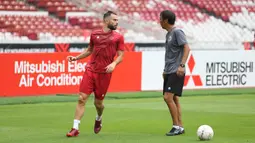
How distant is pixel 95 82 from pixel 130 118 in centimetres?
329

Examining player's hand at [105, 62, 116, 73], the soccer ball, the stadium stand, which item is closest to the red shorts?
player's hand at [105, 62, 116, 73]

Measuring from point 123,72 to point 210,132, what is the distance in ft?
40.4

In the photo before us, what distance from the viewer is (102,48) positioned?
13.0m

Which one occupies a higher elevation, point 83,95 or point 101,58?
point 101,58

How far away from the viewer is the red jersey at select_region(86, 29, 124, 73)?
13008 mm

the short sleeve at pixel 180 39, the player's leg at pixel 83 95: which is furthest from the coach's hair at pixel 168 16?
the player's leg at pixel 83 95

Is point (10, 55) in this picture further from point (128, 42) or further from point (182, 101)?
point (128, 42)

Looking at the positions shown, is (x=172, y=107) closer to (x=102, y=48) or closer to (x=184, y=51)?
(x=184, y=51)

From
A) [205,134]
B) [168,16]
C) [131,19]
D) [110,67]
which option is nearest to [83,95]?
[110,67]

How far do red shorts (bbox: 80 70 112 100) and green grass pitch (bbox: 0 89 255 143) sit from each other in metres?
0.77

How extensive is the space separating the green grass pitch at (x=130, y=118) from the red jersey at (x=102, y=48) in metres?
1.19

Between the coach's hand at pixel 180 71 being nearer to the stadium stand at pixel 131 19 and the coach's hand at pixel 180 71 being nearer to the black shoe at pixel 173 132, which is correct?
the black shoe at pixel 173 132

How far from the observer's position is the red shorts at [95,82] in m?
12.9

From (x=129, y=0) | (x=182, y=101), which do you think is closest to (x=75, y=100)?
(x=182, y=101)
